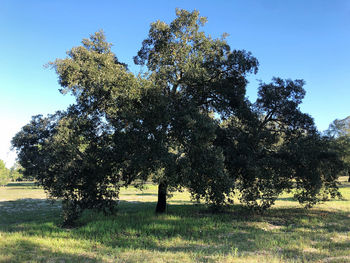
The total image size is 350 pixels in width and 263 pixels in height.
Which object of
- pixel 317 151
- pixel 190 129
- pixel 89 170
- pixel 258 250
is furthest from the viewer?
pixel 317 151

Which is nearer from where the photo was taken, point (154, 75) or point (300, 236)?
point (300, 236)

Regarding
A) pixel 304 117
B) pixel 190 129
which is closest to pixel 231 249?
pixel 190 129

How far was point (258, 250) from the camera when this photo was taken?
854cm

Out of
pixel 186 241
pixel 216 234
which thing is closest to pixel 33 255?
pixel 186 241

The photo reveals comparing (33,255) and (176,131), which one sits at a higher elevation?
(176,131)

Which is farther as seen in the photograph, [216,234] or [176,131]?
[176,131]

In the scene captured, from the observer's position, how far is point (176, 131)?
42.2 feet

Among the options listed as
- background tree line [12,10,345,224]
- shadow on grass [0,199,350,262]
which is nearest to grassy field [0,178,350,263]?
shadow on grass [0,199,350,262]

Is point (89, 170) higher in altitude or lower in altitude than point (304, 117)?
lower

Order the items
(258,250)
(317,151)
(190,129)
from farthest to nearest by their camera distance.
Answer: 1. (317,151)
2. (190,129)
3. (258,250)

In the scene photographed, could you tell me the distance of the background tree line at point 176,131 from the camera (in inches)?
490

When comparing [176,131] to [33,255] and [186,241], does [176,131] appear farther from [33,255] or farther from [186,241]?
[33,255]

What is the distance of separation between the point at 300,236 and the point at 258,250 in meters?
3.38

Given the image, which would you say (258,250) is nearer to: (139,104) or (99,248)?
(99,248)
